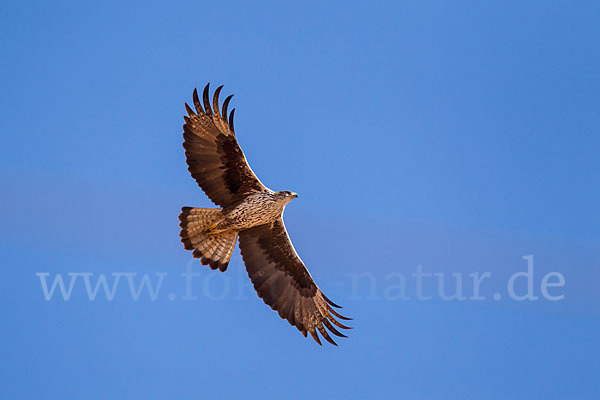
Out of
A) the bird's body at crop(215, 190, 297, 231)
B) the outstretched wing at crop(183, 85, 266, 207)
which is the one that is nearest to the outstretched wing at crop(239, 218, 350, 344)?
the bird's body at crop(215, 190, 297, 231)

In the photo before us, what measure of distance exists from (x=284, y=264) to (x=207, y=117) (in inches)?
116

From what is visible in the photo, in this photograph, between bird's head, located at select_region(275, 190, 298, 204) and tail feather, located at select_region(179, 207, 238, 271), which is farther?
tail feather, located at select_region(179, 207, 238, 271)

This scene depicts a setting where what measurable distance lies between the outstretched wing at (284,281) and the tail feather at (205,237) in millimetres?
521

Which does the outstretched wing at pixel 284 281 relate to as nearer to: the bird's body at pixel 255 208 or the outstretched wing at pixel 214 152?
the bird's body at pixel 255 208

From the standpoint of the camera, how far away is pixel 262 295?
14.3 m

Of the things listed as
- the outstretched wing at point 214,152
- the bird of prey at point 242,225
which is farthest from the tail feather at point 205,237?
the outstretched wing at point 214,152

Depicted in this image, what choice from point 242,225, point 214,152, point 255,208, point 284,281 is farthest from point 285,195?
point 284,281

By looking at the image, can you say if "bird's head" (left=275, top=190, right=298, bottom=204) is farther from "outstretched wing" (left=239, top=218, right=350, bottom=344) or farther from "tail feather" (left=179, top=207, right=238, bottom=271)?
"tail feather" (left=179, top=207, right=238, bottom=271)

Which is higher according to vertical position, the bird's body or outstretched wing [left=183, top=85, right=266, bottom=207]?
outstretched wing [left=183, top=85, right=266, bottom=207]

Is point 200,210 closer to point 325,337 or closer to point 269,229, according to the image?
point 269,229

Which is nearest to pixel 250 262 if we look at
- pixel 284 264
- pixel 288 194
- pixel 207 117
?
pixel 284 264

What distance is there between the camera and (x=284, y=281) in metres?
14.4

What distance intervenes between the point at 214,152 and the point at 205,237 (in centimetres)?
145

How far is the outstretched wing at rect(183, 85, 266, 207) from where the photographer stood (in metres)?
13.5
